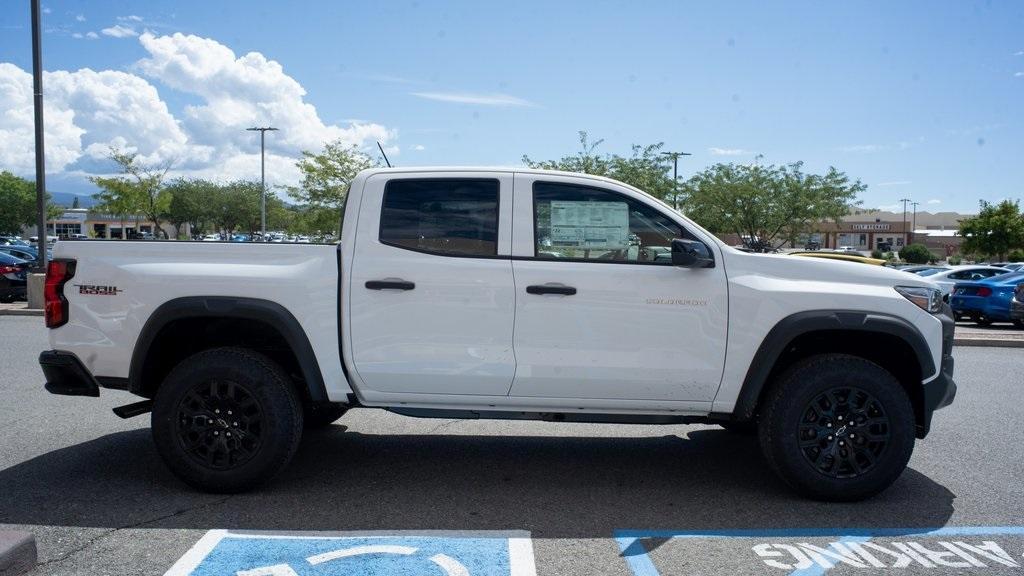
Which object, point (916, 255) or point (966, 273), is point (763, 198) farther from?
point (916, 255)

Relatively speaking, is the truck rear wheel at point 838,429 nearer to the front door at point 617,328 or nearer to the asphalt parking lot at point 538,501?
the asphalt parking lot at point 538,501

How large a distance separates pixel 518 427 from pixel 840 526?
9.64 ft

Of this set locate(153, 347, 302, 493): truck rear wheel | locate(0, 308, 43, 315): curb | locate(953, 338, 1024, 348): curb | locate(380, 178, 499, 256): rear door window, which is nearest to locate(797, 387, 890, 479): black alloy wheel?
locate(380, 178, 499, 256): rear door window

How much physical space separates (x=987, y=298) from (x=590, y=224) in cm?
1683

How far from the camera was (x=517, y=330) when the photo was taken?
4754 millimetres

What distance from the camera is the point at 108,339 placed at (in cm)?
491

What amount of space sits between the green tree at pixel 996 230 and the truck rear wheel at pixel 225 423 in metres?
58.9

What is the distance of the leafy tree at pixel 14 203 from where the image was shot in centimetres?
7712

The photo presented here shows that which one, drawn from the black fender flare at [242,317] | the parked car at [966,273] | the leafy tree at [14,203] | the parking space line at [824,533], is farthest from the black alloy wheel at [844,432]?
the leafy tree at [14,203]

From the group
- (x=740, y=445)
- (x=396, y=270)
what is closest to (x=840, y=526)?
(x=740, y=445)

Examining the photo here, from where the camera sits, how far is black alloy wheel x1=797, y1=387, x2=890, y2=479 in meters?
4.79

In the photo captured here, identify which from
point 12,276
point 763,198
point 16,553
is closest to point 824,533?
point 16,553

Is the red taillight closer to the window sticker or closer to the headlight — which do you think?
the window sticker

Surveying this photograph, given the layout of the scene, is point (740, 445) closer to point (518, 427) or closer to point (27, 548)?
point (518, 427)
